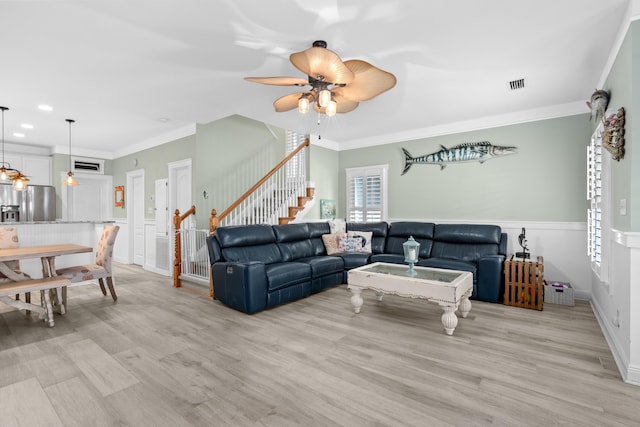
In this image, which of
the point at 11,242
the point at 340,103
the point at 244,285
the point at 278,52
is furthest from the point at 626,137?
the point at 11,242

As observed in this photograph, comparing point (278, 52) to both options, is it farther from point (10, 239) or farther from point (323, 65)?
point (10, 239)

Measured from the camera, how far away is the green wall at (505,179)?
168 inches

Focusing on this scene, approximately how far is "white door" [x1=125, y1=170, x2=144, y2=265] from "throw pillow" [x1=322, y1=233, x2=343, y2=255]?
4.07 metres

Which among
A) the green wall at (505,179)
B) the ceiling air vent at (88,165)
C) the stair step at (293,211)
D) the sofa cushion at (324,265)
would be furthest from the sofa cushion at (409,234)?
the ceiling air vent at (88,165)

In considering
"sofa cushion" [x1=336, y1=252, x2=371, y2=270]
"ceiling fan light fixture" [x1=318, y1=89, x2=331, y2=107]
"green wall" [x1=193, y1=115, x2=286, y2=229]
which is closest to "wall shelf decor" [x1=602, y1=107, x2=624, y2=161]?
Result: "ceiling fan light fixture" [x1=318, y1=89, x2=331, y2=107]

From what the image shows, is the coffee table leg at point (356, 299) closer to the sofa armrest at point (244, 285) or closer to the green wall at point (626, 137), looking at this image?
the sofa armrest at point (244, 285)

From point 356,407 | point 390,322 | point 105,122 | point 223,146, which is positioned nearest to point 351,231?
point 390,322

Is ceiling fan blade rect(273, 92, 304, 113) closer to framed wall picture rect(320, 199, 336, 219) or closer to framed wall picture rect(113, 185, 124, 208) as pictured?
framed wall picture rect(320, 199, 336, 219)

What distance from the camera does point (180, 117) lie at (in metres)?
4.82

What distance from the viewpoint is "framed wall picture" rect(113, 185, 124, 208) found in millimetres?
7034

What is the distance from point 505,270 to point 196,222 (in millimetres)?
4751

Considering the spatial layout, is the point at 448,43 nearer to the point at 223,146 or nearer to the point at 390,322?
the point at 390,322

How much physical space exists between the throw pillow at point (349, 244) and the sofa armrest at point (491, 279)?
1964 millimetres

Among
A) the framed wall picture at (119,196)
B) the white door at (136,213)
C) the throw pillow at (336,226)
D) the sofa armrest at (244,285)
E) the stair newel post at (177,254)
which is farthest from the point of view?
the framed wall picture at (119,196)
